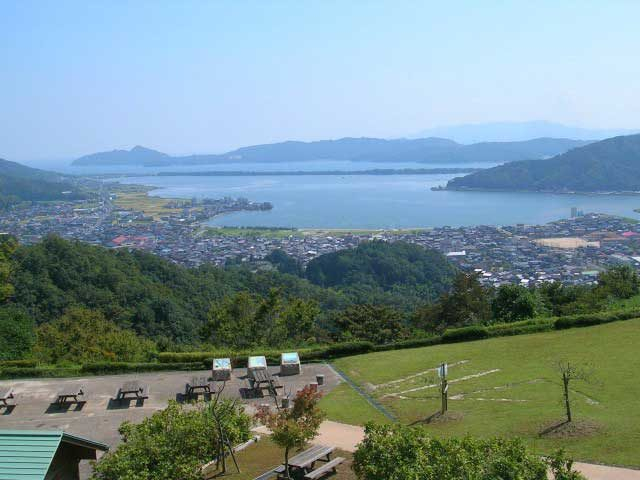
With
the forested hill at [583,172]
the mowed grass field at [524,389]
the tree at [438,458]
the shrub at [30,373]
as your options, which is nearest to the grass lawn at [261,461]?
the tree at [438,458]

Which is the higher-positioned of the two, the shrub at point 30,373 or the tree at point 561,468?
the tree at point 561,468

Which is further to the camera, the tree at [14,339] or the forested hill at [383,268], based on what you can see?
the forested hill at [383,268]

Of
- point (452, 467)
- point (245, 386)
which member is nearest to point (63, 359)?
point (245, 386)

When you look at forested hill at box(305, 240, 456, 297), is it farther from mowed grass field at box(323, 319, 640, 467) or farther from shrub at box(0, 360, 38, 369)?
shrub at box(0, 360, 38, 369)

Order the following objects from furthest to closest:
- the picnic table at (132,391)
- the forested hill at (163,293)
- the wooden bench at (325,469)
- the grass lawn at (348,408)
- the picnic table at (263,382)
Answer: the forested hill at (163,293)
the picnic table at (263,382)
the picnic table at (132,391)
the grass lawn at (348,408)
the wooden bench at (325,469)

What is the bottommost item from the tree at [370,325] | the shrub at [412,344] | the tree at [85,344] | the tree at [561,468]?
the tree at [370,325]

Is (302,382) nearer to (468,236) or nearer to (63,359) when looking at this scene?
(63,359)

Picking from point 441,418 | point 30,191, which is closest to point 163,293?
point 441,418

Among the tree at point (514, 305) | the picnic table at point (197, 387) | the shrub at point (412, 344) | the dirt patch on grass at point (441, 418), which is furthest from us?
the tree at point (514, 305)

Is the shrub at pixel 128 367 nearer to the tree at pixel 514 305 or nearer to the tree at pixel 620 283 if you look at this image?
the tree at pixel 514 305
